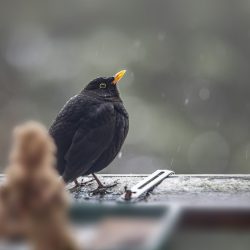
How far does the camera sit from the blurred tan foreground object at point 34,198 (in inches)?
49.8

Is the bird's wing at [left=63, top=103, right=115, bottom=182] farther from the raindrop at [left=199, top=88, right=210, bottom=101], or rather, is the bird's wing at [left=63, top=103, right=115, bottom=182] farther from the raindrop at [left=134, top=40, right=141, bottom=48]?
the raindrop at [left=199, top=88, right=210, bottom=101]

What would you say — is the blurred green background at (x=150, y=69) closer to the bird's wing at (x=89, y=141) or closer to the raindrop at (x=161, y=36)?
the raindrop at (x=161, y=36)

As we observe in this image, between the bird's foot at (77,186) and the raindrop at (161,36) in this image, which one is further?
the raindrop at (161,36)

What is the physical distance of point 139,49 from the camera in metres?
7.10

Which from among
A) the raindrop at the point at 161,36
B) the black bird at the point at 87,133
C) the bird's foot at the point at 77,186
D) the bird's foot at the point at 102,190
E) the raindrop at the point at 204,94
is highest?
the raindrop at the point at 161,36

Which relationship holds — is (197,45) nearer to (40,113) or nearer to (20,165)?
(40,113)

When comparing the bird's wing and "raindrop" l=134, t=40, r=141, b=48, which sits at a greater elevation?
"raindrop" l=134, t=40, r=141, b=48

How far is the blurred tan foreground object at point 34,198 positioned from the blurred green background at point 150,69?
17.7 feet

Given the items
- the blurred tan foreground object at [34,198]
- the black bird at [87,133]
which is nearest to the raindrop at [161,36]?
the black bird at [87,133]

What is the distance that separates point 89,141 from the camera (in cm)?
281

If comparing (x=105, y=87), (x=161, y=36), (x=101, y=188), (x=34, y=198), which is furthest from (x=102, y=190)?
(x=161, y=36)

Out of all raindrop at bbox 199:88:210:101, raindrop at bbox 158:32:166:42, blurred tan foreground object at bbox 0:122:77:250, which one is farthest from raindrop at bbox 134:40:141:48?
blurred tan foreground object at bbox 0:122:77:250

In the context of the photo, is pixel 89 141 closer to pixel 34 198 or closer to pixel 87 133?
pixel 87 133

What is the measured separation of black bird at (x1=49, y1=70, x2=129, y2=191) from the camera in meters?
2.77
